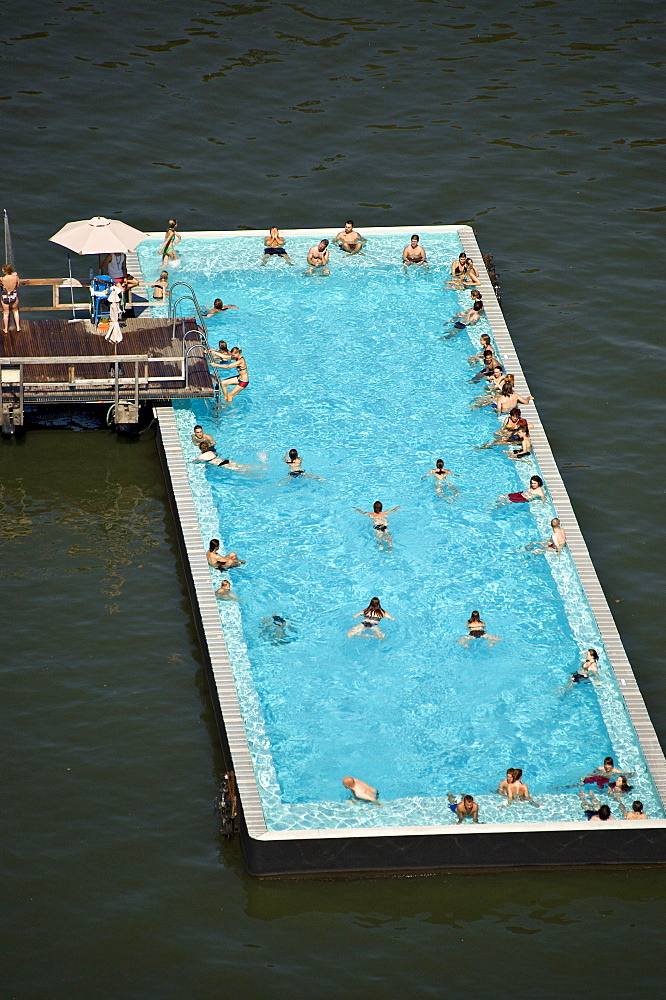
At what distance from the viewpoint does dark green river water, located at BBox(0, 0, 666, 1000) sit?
69.9 ft

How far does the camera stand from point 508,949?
70.1ft

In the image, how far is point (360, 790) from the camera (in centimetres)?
2291

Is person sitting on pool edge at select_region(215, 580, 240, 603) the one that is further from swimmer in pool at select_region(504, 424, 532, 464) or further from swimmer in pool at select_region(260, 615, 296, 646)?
swimmer in pool at select_region(504, 424, 532, 464)

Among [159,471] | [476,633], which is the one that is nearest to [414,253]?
[159,471]

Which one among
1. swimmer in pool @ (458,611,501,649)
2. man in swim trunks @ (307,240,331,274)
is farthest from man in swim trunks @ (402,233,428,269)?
swimmer in pool @ (458,611,501,649)

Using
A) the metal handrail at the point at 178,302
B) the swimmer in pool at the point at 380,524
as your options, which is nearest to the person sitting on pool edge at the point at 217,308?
the metal handrail at the point at 178,302

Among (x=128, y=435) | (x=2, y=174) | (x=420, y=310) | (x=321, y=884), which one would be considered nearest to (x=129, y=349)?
(x=128, y=435)

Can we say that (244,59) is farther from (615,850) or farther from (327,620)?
(615,850)

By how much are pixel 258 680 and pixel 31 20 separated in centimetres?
2618

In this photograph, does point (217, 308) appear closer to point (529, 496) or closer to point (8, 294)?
point (8, 294)

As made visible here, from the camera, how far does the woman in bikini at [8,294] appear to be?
1206 inches

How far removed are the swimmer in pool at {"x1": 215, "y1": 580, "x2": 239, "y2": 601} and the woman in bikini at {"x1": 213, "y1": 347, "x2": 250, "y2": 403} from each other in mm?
6004

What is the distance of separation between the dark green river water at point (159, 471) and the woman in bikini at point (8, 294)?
7.74 feet

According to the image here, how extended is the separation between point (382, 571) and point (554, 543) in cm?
304
